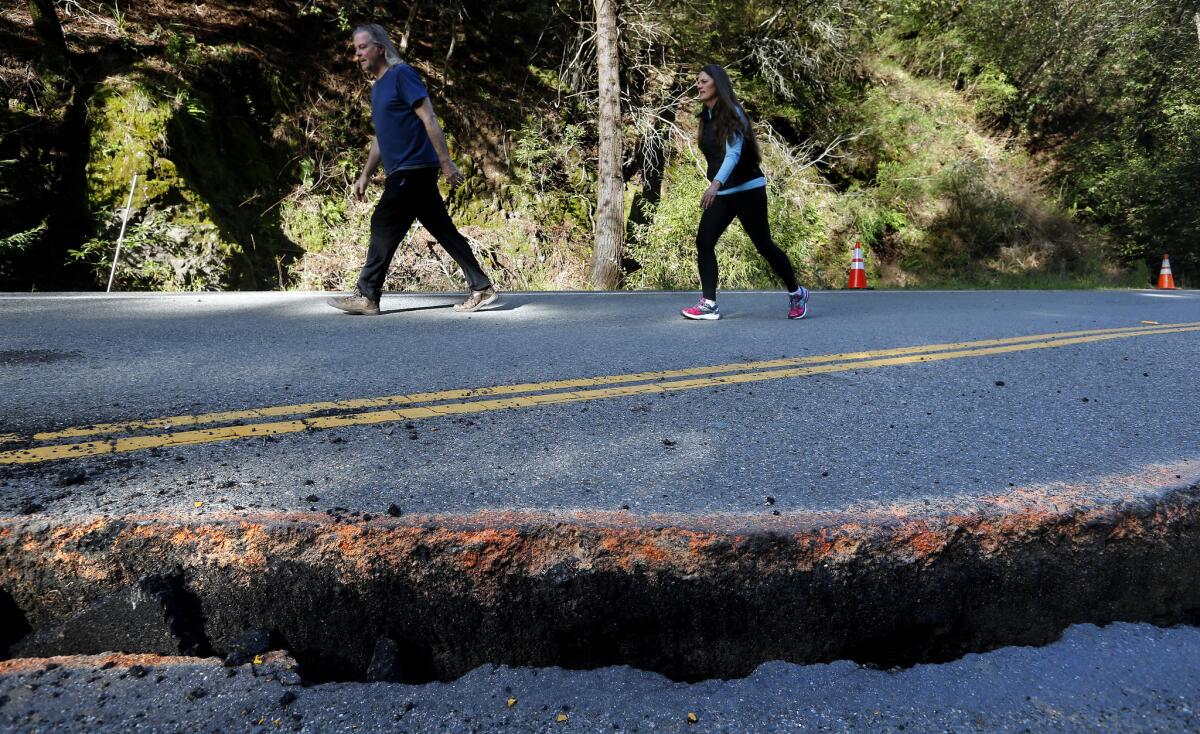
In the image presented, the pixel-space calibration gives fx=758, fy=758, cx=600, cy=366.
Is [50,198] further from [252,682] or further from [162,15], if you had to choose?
[252,682]

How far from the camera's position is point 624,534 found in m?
1.83

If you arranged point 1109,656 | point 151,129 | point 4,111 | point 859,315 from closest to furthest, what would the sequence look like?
→ point 1109,656 < point 859,315 < point 4,111 < point 151,129

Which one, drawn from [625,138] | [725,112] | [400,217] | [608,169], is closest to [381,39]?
[400,217]

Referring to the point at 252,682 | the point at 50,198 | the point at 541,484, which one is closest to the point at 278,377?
the point at 541,484

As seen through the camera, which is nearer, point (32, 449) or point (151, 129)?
point (32, 449)

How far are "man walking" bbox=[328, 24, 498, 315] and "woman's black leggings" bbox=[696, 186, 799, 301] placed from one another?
1911mm

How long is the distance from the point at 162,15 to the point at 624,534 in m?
13.4

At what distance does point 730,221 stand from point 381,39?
9.42 ft

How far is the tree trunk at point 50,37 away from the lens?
1010 centimetres

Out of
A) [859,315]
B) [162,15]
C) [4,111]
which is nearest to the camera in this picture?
[859,315]

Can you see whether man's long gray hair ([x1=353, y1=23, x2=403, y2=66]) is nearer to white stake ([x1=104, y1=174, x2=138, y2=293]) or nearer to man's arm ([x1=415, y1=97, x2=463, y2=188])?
man's arm ([x1=415, y1=97, x2=463, y2=188])

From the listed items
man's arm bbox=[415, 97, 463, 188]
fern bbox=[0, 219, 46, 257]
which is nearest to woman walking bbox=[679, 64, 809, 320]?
man's arm bbox=[415, 97, 463, 188]

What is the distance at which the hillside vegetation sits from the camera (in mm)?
10250

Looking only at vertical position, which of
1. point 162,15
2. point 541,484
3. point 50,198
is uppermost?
point 162,15
